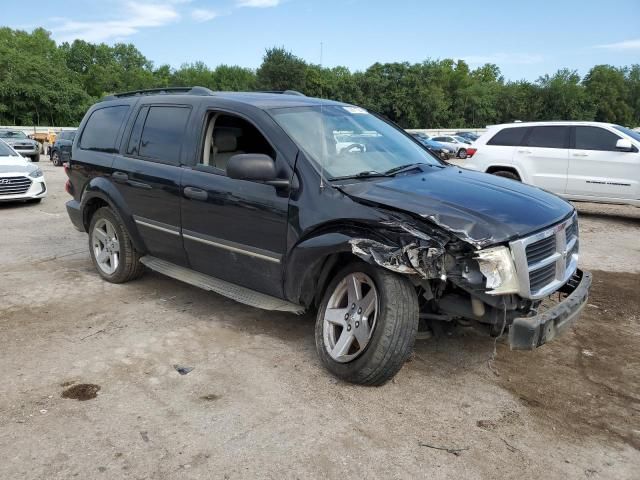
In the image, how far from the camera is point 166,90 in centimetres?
532

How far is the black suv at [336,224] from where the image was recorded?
10.7 ft

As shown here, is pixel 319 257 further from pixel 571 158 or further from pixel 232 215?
pixel 571 158

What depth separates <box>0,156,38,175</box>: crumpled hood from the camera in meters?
10.9

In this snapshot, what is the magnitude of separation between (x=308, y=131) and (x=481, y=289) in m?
1.79

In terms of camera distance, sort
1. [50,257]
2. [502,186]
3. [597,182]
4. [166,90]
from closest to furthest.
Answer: [502,186]
[166,90]
[50,257]
[597,182]

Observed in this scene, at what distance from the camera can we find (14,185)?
10844 mm

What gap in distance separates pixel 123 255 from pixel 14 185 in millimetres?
6752

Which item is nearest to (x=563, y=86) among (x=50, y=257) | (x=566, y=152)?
(x=566, y=152)

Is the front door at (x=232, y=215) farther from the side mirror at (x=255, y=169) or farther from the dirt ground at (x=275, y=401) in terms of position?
the dirt ground at (x=275, y=401)

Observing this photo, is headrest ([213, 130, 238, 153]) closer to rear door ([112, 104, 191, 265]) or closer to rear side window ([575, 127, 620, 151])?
rear door ([112, 104, 191, 265])

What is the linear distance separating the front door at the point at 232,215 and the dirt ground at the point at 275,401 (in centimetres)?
56

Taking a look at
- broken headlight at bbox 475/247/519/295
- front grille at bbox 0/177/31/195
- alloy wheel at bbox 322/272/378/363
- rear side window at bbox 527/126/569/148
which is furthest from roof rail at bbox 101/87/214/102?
rear side window at bbox 527/126/569/148

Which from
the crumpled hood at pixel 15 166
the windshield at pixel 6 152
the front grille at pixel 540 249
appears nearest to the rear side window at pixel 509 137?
the front grille at pixel 540 249

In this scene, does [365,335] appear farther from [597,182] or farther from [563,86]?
[563,86]
